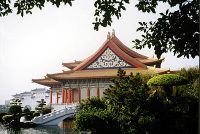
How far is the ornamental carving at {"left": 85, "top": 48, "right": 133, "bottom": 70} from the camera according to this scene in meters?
32.3

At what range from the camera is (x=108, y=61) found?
3278 centimetres

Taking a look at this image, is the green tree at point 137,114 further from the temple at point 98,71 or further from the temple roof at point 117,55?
the temple roof at point 117,55

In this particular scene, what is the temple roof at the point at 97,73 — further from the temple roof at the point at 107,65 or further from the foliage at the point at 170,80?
the foliage at the point at 170,80

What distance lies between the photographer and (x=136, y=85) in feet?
37.5

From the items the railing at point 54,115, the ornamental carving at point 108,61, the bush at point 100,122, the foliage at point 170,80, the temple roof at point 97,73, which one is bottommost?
the railing at point 54,115

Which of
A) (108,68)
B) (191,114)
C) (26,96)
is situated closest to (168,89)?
(191,114)

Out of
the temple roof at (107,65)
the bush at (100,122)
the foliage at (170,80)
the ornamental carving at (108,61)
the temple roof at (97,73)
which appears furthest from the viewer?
the ornamental carving at (108,61)

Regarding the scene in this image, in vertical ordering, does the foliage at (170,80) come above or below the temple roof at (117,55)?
below

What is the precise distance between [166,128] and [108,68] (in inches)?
836

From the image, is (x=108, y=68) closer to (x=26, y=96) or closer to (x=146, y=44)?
(x=146, y=44)

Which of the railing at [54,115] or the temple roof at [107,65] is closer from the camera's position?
the railing at [54,115]

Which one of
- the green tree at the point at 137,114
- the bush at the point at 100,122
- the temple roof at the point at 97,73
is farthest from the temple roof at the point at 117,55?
the bush at the point at 100,122

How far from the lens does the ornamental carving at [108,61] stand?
32281 mm

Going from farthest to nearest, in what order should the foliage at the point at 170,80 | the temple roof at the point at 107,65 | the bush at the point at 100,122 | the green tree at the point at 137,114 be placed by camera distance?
the temple roof at the point at 107,65, the foliage at the point at 170,80, the bush at the point at 100,122, the green tree at the point at 137,114
